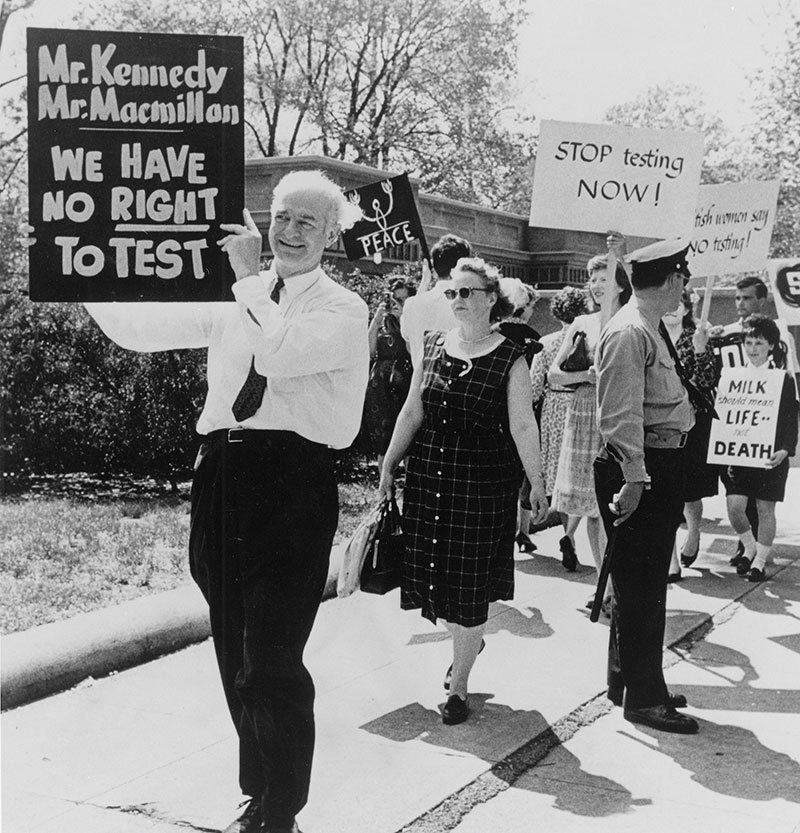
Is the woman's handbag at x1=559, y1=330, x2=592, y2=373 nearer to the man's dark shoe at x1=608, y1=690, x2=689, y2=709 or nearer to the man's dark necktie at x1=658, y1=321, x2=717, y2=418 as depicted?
the man's dark necktie at x1=658, y1=321, x2=717, y2=418

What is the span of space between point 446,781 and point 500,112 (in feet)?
81.9

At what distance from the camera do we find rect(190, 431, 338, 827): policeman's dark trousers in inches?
131

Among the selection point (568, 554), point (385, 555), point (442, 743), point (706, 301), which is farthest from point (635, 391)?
point (706, 301)

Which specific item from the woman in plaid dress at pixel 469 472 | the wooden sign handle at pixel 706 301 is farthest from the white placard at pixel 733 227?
the woman in plaid dress at pixel 469 472

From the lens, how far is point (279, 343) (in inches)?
126

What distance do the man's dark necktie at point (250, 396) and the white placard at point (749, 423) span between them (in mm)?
4937

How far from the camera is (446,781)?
398 cm

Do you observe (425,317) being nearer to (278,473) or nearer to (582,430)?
(582,430)

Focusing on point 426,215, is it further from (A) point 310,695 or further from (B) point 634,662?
(A) point 310,695

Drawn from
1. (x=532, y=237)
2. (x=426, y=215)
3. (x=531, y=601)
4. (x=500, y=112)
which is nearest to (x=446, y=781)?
(x=531, y=601)

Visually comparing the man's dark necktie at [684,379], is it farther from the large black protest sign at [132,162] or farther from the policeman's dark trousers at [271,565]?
the large black protest sign at [132,162]

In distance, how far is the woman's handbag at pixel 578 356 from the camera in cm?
663

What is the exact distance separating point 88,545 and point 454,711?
3.44 meters

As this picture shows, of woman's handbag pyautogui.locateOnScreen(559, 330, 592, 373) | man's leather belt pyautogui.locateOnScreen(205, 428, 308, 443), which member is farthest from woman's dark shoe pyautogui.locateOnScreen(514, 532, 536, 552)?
man's leather belt pyautogui.locateOnScreen(205, 428, 308, 443)
